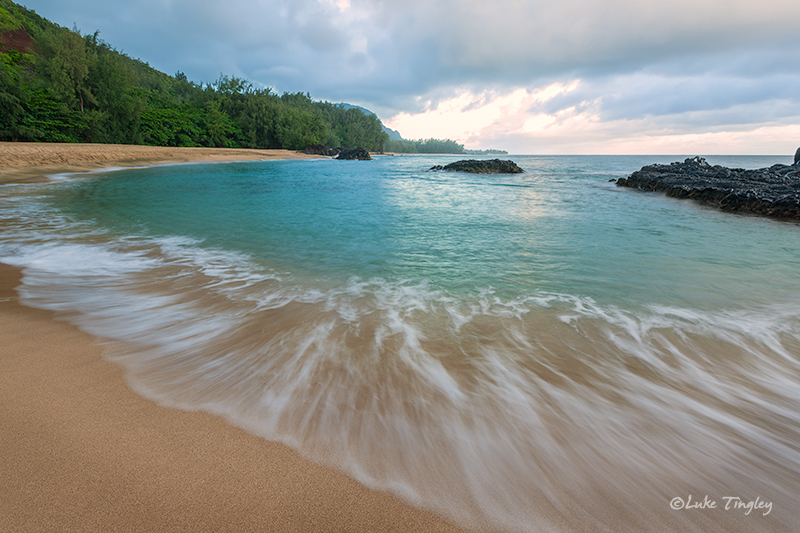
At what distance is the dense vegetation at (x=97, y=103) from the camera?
102 ft

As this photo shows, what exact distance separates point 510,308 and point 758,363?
216 centimetres

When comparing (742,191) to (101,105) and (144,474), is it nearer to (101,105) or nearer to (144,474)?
(144,474)

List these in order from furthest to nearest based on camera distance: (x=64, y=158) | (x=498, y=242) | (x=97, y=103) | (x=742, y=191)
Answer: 1. (x=97, y=103)
2. (x=64, y=158)
3. (x=742, y=191)
4. (x=498, y=242)

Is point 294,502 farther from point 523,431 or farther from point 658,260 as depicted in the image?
point 658,260

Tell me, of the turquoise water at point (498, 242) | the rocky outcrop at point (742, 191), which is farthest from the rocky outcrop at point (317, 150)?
the rocky outcrop at point (742, 191)

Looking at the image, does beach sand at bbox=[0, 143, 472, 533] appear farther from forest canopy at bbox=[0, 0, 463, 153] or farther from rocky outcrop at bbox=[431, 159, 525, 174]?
forest canopy at bbox=[0, 0, 463, 153]

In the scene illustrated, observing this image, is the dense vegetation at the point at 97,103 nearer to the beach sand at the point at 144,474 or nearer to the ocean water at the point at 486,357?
the ocean water at the point at 486,357

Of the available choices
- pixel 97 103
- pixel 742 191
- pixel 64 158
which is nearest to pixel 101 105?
pixel 97 103

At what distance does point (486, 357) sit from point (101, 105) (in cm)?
5219

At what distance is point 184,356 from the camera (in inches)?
106

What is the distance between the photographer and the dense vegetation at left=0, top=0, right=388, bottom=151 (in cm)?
3106

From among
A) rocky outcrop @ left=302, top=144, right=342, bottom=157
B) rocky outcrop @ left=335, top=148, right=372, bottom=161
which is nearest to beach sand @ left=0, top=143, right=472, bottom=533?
rocky outcrop @ left=335, top=148, right=372, bottom=161

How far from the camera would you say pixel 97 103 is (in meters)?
36.5

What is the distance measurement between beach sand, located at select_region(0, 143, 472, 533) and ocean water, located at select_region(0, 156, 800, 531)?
133 millimetres
